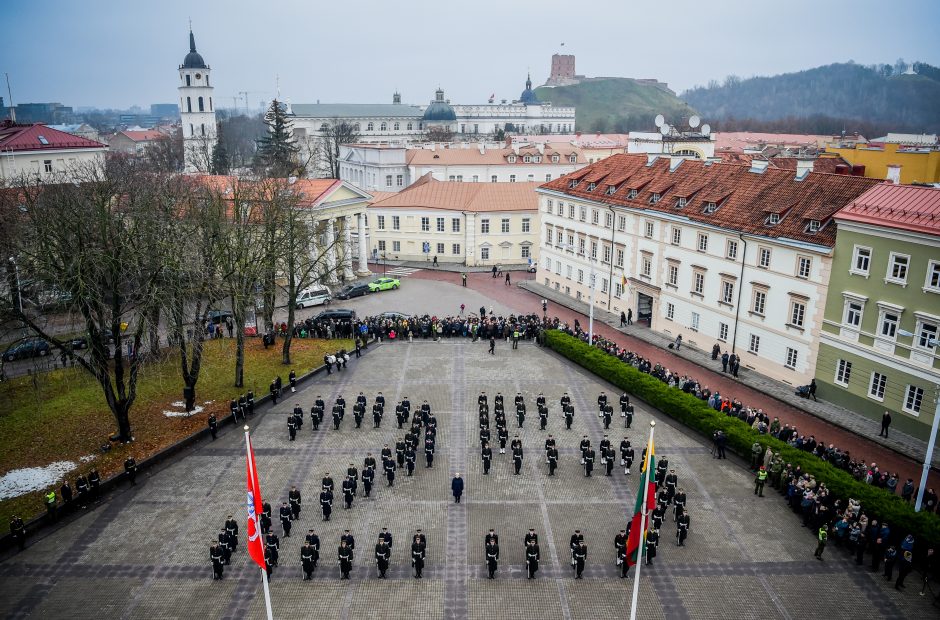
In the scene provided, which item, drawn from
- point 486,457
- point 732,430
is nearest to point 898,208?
point 732,430

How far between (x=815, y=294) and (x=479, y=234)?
3536 centimetres

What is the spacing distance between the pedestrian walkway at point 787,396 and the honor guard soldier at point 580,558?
15004 millimetres

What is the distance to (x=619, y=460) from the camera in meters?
26.9

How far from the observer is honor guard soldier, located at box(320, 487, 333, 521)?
2211cm

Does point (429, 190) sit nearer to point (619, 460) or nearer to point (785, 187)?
point (785, 187)

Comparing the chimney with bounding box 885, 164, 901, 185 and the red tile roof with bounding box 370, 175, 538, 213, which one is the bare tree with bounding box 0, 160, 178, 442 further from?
the red tile roof with bounding box 370, 175, 538, 213

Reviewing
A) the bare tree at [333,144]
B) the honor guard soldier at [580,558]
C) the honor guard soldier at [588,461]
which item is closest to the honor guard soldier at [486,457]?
the honor guard soldier at [588,461]

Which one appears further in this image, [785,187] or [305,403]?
[785,187]

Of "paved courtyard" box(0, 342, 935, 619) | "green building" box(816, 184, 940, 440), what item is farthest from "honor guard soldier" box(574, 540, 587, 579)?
"green building" box(816, 184, 940, 440)

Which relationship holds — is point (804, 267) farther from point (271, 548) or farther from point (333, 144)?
point (333, 144)

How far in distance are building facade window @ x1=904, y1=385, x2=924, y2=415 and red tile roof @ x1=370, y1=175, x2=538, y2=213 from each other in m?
39.1

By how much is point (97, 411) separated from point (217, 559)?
1518cm

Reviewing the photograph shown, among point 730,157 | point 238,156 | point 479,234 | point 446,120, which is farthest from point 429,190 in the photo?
point 446,120

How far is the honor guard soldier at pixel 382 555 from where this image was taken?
19.1 m
